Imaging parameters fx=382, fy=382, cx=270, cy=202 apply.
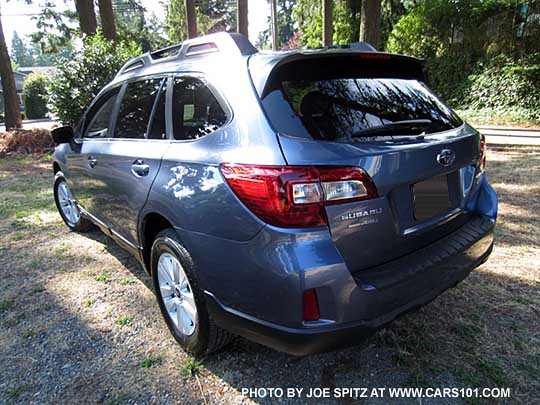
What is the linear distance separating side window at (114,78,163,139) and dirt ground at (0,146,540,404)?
4.29ft

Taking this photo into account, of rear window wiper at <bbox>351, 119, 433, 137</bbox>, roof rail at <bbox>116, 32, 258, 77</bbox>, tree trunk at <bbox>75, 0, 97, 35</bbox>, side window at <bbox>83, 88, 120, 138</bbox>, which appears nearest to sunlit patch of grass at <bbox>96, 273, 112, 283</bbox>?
side window at <bbox>83, 88, 120, 138</bbox>

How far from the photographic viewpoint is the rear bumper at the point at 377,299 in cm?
168

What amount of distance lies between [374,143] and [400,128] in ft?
0.93

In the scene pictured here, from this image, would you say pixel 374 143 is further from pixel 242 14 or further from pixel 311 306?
pixel 242 14

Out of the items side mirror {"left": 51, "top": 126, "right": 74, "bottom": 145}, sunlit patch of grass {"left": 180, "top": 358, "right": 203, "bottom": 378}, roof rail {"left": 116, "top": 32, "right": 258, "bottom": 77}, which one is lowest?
sunlit patch of grass {"left": 180, "top": 358, "right": 203, "bottom": 378}

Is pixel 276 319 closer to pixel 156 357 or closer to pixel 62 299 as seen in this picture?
pixel 156 357

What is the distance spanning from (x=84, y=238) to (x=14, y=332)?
1.81 meters

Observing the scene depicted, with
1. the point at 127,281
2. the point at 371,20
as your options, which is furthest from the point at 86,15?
the point at 127,281

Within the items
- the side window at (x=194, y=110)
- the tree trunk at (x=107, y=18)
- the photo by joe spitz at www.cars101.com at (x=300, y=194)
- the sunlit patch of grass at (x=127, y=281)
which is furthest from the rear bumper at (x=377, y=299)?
the tree trunk at (x=107, y=18)

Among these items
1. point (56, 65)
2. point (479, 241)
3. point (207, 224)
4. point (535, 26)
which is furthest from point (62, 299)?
point (535, 26)

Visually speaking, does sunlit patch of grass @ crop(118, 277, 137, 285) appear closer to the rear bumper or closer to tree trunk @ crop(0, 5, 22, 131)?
the rear bumper

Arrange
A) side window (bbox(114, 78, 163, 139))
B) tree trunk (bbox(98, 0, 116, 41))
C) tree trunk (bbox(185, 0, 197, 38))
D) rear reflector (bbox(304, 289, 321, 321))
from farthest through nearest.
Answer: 1. tree trunk (bbox(185, 0, 197, 38))
2. tree trunk (bbox(98, 0, 116, 41))
3. side window (bbox(114, 78, 163, 139))
4. rear reflector (bbox(304, 289, 321, 321))

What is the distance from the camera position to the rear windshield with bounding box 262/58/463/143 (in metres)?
1.81

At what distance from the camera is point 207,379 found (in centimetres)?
219
